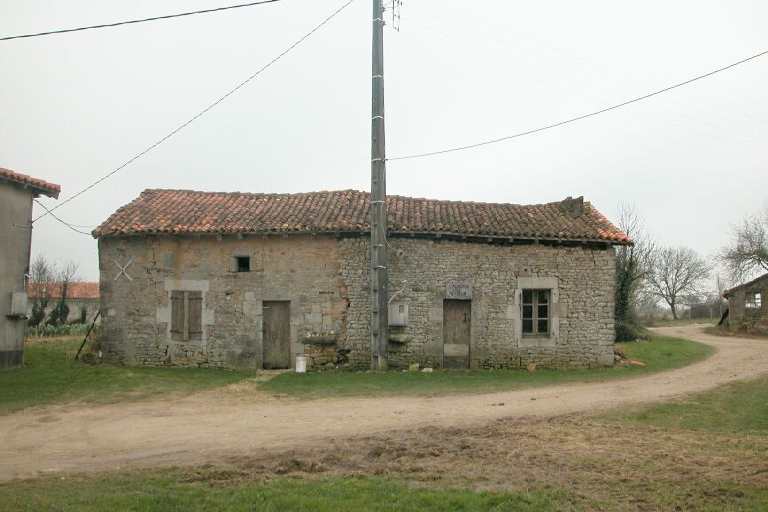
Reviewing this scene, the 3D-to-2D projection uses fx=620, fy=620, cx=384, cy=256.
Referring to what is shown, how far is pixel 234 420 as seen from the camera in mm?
9070

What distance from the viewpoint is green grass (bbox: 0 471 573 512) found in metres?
4.93

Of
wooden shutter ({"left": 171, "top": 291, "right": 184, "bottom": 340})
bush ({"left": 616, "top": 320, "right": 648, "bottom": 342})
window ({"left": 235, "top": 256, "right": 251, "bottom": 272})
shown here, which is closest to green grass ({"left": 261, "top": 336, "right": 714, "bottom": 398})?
window ({"left": 235, "top": 256, "right": 251, "bottom": 272})

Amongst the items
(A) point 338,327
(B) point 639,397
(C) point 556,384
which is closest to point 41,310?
(A) point 338,327

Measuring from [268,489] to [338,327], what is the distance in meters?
10.2

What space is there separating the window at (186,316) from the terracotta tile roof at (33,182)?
3.93 m

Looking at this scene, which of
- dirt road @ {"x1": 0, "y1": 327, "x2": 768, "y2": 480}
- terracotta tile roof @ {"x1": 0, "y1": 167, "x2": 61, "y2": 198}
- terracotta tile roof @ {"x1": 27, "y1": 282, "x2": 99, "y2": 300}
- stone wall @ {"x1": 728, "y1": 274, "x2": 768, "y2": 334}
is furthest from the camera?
terracotta tile roof @ {"x1": 27, "y1": 282, "x2": 99, "y2": 300}

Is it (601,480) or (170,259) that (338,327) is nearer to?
(170,259)

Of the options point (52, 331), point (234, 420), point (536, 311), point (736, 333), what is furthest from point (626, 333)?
point (52, 331)

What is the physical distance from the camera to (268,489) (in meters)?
5.39

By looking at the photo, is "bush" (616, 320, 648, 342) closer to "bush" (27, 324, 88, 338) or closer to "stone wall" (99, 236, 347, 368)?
"stone wall" (99, 236, 347, 368)

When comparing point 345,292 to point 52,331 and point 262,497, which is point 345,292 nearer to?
point 262,497

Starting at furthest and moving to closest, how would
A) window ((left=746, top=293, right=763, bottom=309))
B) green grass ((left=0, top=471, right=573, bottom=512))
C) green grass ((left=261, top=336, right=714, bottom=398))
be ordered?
1. window ((left=746, top=293, right=763, bottom=309))
2. green grass ((left=261, top=336, right=714, bottom=398))
3. green grass ((left=0, top=471, right=573, bottom=512))

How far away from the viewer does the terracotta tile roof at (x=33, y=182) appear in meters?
14.4

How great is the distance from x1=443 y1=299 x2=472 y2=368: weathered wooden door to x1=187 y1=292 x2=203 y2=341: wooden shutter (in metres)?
6.26
